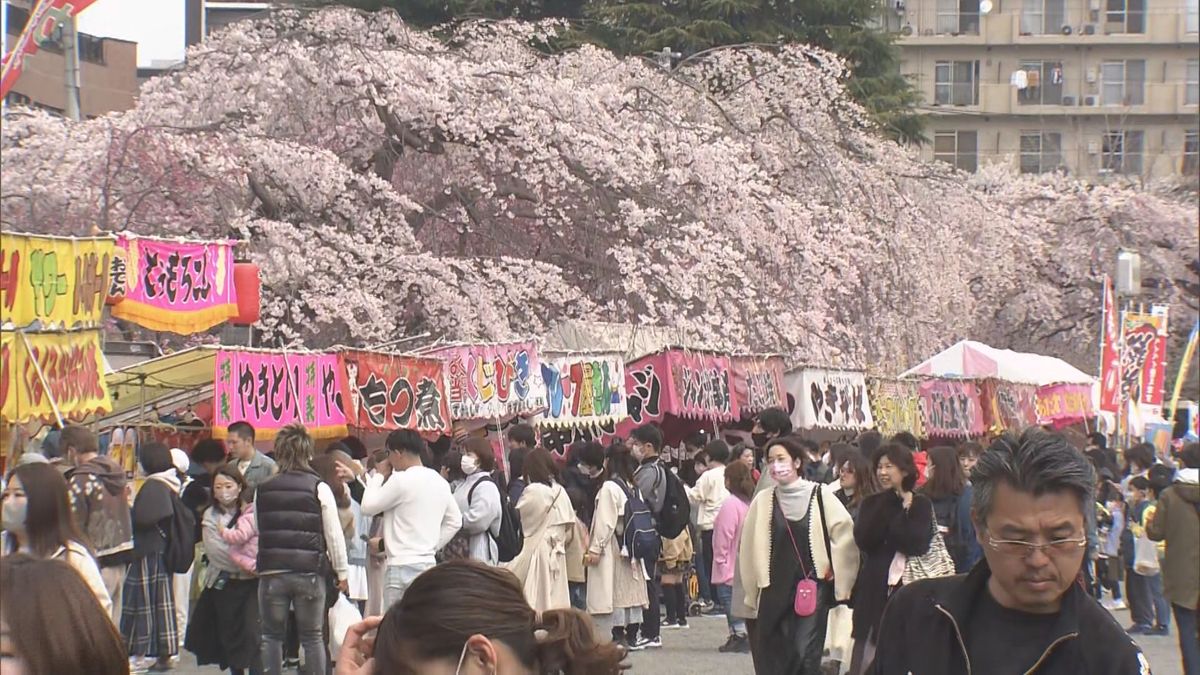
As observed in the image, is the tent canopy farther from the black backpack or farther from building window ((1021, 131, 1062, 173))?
building window ((1021, 131, 1062, 173))

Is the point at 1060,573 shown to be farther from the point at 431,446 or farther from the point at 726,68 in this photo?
the point at 726,68

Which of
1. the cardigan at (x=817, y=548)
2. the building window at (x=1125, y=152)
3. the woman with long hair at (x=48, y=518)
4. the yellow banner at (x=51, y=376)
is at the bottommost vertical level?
the cardigan at (x=817, y=548)

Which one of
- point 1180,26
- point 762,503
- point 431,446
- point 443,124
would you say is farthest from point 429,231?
point 1180,26

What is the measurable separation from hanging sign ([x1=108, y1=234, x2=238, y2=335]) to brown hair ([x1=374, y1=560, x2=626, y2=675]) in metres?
8.78

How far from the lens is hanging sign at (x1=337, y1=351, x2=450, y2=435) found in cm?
1428

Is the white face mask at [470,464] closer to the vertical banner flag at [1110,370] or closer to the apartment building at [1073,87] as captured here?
the vertical banner flag at [1110,370]

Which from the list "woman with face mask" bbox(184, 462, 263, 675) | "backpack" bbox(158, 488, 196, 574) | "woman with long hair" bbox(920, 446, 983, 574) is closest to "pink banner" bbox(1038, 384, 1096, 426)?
"backpack" bbox(158, 488, 196, 574)

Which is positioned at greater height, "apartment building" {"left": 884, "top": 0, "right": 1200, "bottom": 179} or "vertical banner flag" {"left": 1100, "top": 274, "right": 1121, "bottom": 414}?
"apartment building" {"left": 884, "top": 0, "right": 1200, "bottom": 179}

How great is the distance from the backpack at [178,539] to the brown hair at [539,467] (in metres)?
2.36

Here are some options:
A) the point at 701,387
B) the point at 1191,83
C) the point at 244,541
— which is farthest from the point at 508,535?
the point at 1191,83

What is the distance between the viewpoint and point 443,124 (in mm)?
20516

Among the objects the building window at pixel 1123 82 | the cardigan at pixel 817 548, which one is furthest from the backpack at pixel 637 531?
the building window at pixel 1123 82

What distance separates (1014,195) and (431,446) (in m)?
25.8

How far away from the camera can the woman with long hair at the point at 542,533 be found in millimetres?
12727
